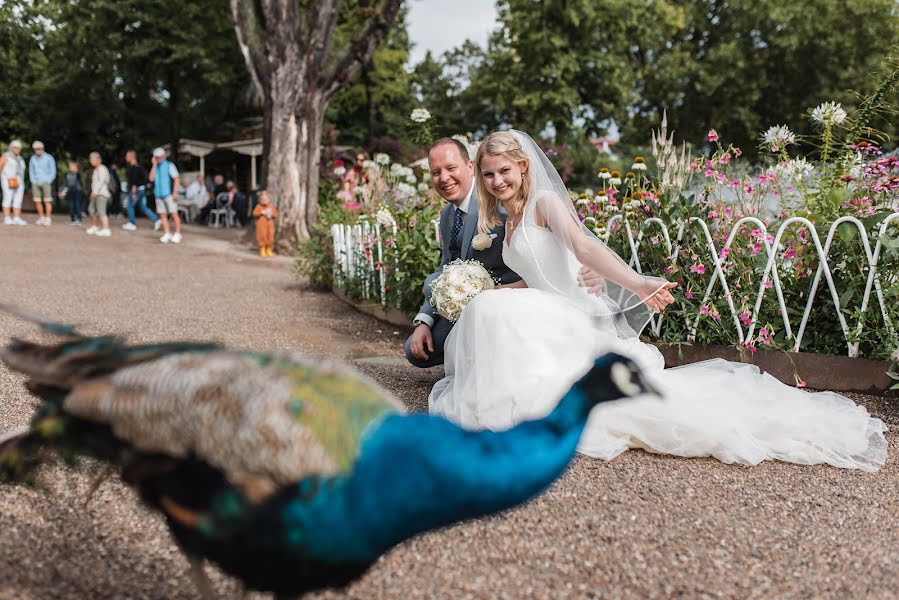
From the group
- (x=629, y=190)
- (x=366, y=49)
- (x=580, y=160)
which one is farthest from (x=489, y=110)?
(x=629, y=190)

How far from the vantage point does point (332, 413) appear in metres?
1.73

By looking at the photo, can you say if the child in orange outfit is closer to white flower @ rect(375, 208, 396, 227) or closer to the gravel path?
white flower @ rect(375, 208, 396, 227)

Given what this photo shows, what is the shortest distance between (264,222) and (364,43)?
379 centimetres

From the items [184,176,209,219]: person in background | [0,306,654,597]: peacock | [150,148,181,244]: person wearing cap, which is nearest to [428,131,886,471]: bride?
[0,306,654,597]: peacock

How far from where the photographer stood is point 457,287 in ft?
14.3

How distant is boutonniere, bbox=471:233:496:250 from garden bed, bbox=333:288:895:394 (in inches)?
64.9

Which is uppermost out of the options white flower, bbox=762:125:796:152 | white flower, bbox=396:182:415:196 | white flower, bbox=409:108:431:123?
white flower, bbox=409:108:431:123

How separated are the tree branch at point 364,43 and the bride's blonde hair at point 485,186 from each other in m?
9.62

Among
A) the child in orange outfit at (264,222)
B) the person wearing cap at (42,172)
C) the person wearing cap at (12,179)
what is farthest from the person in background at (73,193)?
the child in orange outfit at (264,222)

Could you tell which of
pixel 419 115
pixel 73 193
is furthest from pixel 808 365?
pixel 73 193

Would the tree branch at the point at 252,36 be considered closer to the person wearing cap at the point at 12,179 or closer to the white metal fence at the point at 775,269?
the person wearing cap at the point at 12,179

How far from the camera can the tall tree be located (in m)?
12.6

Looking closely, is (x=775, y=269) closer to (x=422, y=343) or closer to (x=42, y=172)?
(x=422, y=343)

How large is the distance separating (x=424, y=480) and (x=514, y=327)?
A: 2143mm
